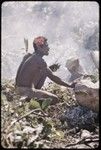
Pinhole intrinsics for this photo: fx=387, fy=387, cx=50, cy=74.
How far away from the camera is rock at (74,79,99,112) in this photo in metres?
5.98

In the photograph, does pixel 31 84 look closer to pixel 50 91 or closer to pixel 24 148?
pixel 50 91

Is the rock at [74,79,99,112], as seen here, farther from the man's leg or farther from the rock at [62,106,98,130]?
the man's leg

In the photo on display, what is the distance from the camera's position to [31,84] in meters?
6.84

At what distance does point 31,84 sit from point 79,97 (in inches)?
40.0

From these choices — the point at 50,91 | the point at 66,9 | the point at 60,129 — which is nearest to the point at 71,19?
the point at 66,9

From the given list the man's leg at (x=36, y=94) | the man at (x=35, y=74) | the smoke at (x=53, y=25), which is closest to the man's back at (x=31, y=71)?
the man at (x=35, y=74)

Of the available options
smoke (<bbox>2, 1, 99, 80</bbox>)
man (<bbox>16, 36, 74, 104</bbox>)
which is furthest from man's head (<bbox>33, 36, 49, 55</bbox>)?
smoke (<bbox>2, 1, 99, 80</bbox>)

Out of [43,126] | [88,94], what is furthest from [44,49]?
[43,126]

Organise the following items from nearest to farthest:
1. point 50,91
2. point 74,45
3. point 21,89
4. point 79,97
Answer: point 79,97 < point 21,89 < point 50,91 < point 74,45

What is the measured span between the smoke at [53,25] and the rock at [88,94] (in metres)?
14.4

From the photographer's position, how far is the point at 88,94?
20.0 feet

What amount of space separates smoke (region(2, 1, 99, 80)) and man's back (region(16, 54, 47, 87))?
13819 millimetres

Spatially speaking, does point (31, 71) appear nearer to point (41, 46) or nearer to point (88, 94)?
point (41, 46)

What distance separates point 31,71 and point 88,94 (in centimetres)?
120
